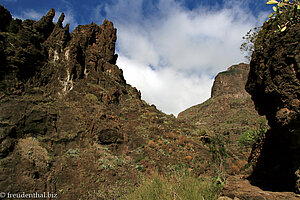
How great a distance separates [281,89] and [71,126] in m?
16.5

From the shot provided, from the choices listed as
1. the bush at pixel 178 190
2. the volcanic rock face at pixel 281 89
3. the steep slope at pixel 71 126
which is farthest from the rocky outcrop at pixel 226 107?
the bush at pixel 178 190

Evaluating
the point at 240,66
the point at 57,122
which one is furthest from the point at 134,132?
the point at 240,66

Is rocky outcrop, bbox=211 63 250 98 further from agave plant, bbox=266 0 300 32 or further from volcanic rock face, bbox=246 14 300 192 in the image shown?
→ agave plant, bbox=266 0 300 32

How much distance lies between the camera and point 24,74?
1933 cm

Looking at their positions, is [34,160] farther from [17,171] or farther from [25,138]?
[25,138]

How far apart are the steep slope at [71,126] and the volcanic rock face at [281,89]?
7.61 ft

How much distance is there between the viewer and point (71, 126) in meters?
15.8

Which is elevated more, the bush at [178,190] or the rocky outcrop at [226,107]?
the rocky outcrop at [226,107]

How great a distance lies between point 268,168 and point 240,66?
15448 cm

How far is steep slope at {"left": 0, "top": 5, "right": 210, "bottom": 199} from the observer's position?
33.4ft

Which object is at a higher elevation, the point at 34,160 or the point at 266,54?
the point at 266,54

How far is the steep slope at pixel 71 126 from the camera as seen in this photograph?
33.4 ft

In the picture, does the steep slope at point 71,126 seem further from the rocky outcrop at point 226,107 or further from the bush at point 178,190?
the rocky outcrop at point 226,107

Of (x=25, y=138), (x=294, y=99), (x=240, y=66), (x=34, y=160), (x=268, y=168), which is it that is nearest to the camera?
(x=294, y=99)
